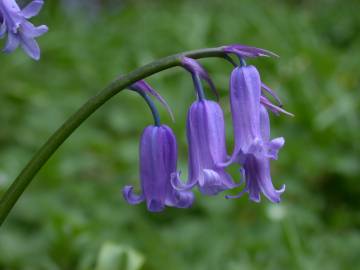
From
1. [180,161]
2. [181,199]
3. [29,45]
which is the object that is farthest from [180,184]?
[180,161]

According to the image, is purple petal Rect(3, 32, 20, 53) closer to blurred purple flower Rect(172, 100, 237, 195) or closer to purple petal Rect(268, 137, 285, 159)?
blurred purple flower Rect(172, 100, 237, 195)

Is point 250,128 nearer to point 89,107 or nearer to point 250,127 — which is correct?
point 250,127

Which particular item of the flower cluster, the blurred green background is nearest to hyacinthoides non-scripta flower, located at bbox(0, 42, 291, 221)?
the flower cluster

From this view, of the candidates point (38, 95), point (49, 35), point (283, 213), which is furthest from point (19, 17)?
point (49, 35)

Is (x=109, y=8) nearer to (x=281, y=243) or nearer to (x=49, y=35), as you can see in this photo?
(x=49, y=35)

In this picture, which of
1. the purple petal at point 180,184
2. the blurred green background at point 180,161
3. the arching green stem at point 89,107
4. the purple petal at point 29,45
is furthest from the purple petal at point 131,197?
the blurred green background at point 180,161

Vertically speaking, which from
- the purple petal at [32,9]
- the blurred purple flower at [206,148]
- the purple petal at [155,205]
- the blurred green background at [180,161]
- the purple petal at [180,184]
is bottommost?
the blurred green background at [180,161]

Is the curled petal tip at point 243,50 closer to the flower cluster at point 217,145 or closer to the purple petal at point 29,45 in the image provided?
the flower cluster at point 217,145
